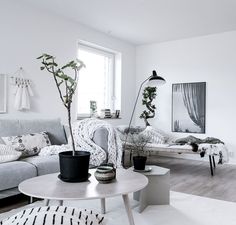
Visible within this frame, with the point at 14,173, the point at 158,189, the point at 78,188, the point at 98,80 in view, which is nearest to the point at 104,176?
the point at 78,188

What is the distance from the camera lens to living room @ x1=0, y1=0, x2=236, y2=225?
9.31ft

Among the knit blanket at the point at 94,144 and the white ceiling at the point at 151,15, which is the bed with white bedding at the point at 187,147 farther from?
the white ceiling at the point at 151,15

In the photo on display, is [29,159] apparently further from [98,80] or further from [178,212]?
[98,80]

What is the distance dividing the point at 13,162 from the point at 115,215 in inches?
47.7

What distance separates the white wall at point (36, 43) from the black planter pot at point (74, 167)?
6.89 ft

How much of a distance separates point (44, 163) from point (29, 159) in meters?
0.23

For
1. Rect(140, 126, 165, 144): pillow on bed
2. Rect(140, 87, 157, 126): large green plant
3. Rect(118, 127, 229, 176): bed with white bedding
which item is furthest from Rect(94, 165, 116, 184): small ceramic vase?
Rect(140, 87, 157, 126): large green plant

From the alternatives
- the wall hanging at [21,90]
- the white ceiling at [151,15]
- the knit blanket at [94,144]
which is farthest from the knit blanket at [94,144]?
the white ceiling at [151,15]

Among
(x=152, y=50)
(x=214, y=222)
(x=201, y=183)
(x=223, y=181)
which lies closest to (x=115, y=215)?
(x=214, y=222)

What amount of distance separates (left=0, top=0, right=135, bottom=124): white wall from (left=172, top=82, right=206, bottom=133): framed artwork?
211 centimetres

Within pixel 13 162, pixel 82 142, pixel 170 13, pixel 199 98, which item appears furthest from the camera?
pixel 199 98

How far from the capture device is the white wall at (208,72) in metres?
5.13

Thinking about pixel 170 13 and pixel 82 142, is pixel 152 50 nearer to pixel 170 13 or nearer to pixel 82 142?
pixel 170 13

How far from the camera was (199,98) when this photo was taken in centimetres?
543
